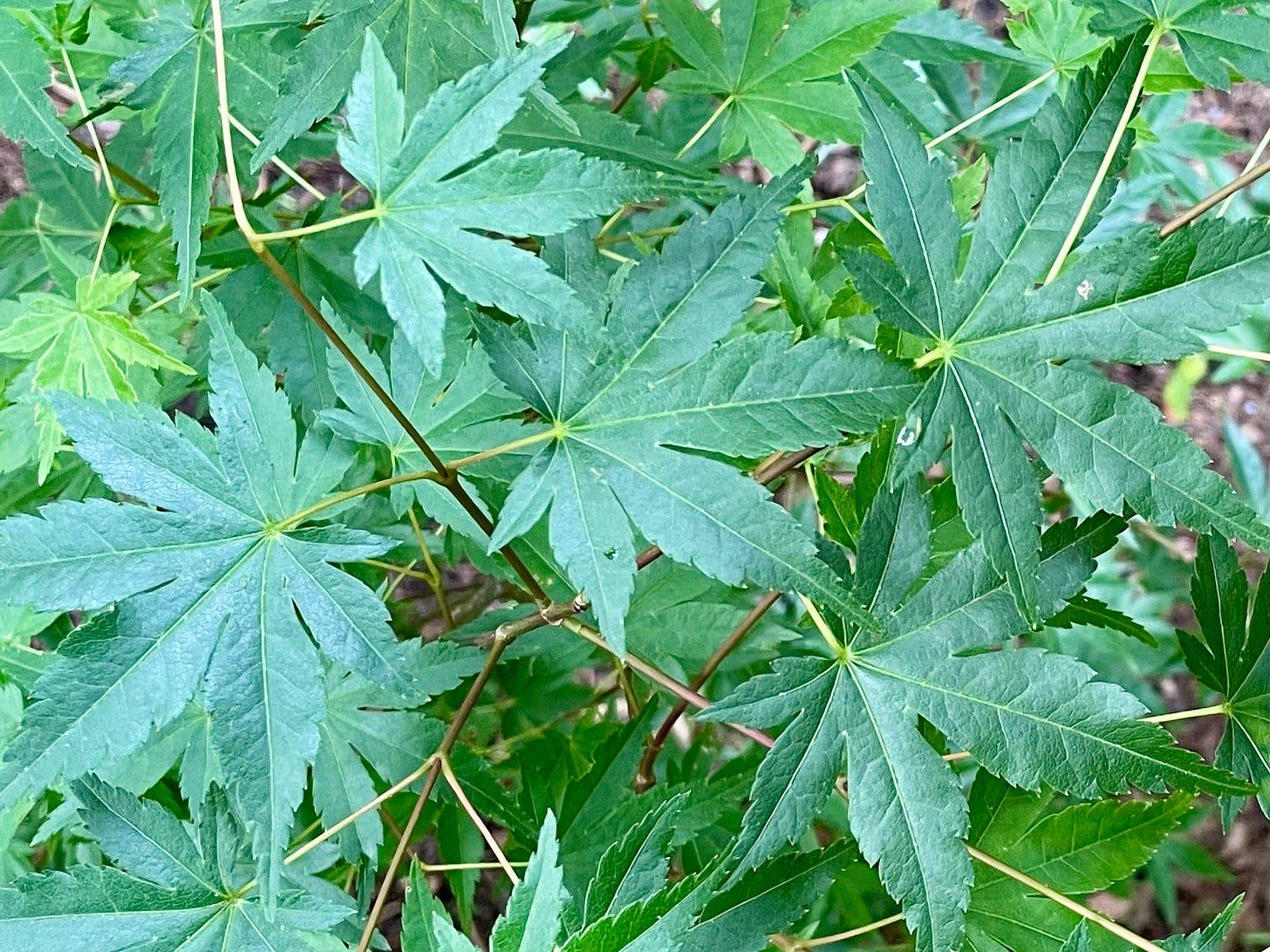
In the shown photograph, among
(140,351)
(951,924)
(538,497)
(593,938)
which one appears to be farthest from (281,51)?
(951,924)

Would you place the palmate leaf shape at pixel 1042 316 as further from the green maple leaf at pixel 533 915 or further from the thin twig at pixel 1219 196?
the green maple leaf at pixel 533 915

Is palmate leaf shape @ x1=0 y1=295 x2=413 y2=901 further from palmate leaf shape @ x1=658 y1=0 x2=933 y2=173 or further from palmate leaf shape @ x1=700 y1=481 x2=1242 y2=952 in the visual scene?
palmate leaf shape @ x1=658 y1=0 x2=933 y2=173

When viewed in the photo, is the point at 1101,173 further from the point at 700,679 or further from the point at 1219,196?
the point at 700,679

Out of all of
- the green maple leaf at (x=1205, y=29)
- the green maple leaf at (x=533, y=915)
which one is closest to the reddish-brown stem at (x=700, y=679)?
the green maple leaf at (x=533, y=915)

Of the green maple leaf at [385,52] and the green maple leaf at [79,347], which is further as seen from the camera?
the green maple leaf at [79,347]

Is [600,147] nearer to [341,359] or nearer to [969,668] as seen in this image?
[341,359]

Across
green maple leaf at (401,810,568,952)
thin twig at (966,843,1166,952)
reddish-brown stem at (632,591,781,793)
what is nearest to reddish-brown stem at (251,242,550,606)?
reddish-brown stem at (632,591,781,793)
